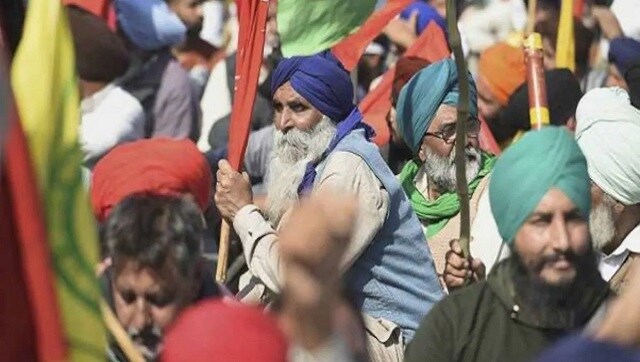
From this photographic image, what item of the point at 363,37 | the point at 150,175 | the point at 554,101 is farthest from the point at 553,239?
the point at 363,37

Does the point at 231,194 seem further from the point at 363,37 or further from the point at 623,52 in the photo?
the point at 623,52

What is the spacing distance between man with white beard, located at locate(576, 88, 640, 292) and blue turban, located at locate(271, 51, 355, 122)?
0.79 meters

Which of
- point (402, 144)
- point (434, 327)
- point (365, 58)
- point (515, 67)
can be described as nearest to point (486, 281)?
point (434, 327)

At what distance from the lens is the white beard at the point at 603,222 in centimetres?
780

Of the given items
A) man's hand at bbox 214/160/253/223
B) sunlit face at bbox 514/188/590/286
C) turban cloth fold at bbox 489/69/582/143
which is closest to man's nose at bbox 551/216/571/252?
sunlit face at bbox 514/188/590/286

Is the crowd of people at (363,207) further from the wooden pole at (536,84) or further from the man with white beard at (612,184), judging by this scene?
the wooden pole at (536,84)

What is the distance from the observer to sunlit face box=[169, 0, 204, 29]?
39.3ft

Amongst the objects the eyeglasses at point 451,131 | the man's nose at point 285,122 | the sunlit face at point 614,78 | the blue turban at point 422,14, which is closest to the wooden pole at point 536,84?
the eyeglasses at point 451,131

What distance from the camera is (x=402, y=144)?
966cm

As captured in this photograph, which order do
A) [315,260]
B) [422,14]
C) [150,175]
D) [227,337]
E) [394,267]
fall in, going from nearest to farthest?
[315,260] < [227,337] < [150,175] < [394,267] < [422,14]

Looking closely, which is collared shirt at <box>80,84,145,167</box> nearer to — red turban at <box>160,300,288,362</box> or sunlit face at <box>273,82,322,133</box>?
sunlit face at <box>273,82,322,133</box>

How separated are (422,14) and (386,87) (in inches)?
52.9

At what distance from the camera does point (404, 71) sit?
9820 millimetres

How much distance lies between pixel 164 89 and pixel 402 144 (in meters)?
1.57
